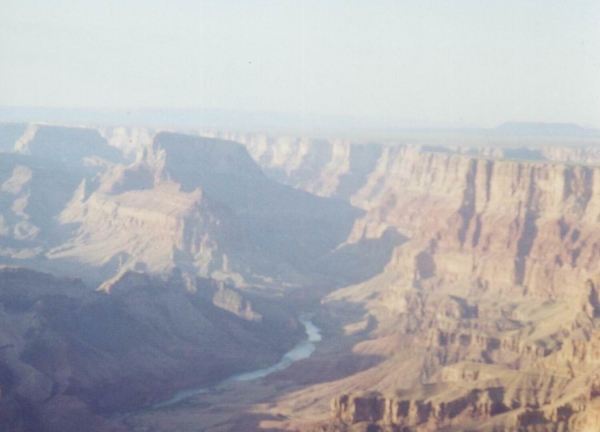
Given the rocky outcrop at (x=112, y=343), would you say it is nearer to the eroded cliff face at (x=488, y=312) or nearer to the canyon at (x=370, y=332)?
the canyon at (x=370, y=332)

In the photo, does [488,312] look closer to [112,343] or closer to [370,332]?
[370,332]

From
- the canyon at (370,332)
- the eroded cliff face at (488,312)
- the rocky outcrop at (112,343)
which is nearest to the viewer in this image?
the eroded cliff face at (488,312)

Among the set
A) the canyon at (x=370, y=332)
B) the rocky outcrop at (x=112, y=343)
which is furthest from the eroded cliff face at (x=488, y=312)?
the rocky outcrop at (x=112, y=343)

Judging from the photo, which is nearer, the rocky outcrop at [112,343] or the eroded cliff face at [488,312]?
the eroded cliff face at [488,312]

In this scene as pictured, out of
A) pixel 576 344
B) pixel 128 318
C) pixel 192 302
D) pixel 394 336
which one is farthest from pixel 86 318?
pixel 576 344

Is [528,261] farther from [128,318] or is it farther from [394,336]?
[128,318]

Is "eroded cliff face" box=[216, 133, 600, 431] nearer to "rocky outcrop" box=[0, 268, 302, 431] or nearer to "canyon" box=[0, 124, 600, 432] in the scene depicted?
"canyon" box=[0, 124, 600, 432]

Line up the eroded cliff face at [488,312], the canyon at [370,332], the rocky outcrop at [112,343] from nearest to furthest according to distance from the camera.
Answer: the eroded cliff face at [488,312]
the canyon at [370,332]
the rocky outcrop at [112,343]

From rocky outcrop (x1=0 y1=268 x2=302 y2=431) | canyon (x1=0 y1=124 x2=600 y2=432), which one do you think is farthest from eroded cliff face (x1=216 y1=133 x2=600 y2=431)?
rocky outcrop (x1=0 y1=268 x2=302 y2=431)

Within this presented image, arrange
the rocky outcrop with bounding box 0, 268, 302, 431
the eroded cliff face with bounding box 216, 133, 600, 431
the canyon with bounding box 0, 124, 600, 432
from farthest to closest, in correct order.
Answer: the rocky outcrop with bounding box 0, 268, 302, 431 < the canyon with bounding box 0, 124, 600, 432 < the eroded cliff face with bounding box 216, 133, 600, 431

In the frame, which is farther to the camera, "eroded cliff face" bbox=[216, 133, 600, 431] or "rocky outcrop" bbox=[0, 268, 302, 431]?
"rocky outcrop" bbox=[0, 268, 302, 431]

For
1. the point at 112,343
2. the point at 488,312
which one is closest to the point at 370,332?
the point at 488,312
